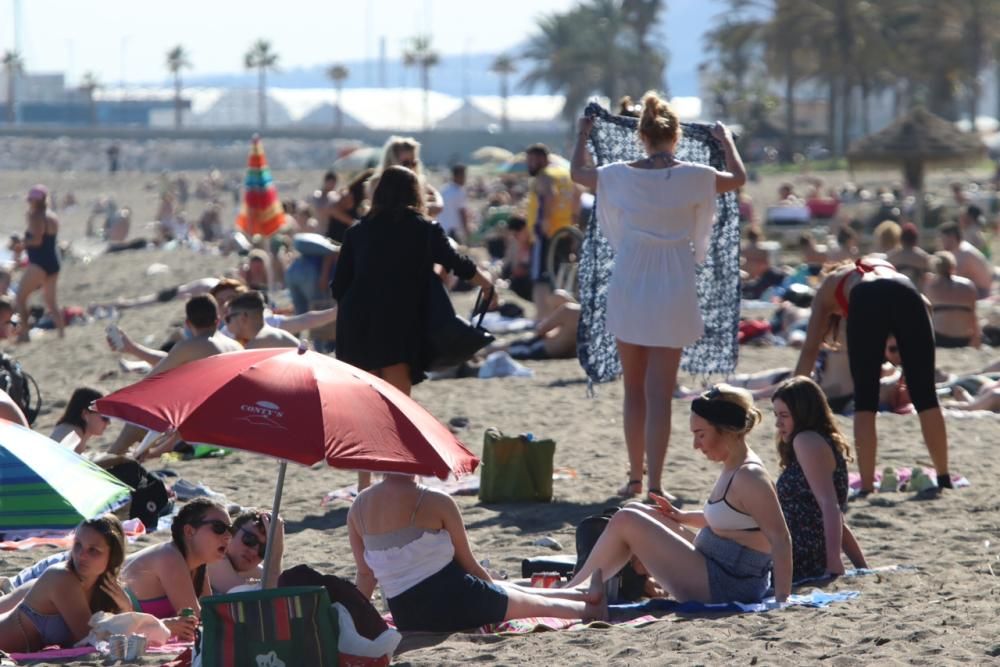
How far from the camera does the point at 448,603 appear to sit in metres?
4.86

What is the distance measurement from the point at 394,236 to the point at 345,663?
256 cm

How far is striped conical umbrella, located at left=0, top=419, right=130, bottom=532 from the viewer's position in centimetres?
436

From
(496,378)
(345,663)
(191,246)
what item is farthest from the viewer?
(191,246)

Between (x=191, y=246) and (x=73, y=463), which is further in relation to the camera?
(x=191, y=246)

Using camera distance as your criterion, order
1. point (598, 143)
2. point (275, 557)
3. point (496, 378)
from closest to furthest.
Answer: point (275, 557) → point (598, 143) → point (496, 378)

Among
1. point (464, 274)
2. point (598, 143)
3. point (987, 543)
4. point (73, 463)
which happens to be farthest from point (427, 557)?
point (598, 143)

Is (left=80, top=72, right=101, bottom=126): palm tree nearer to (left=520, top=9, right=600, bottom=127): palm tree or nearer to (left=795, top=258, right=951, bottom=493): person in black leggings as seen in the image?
(left=520, top=9, right=600, bottom=127): palm tree

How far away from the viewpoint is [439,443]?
437 centimetres

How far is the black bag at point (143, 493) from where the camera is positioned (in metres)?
6.72

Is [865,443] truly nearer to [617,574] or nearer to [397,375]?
[397,375]

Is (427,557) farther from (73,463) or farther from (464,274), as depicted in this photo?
(464,274)

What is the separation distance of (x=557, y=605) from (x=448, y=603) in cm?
38

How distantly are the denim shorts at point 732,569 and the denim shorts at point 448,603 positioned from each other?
2.25 feet

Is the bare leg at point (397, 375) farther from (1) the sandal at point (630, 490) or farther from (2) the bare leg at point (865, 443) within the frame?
(2) the bare leg at point (865, 443)
